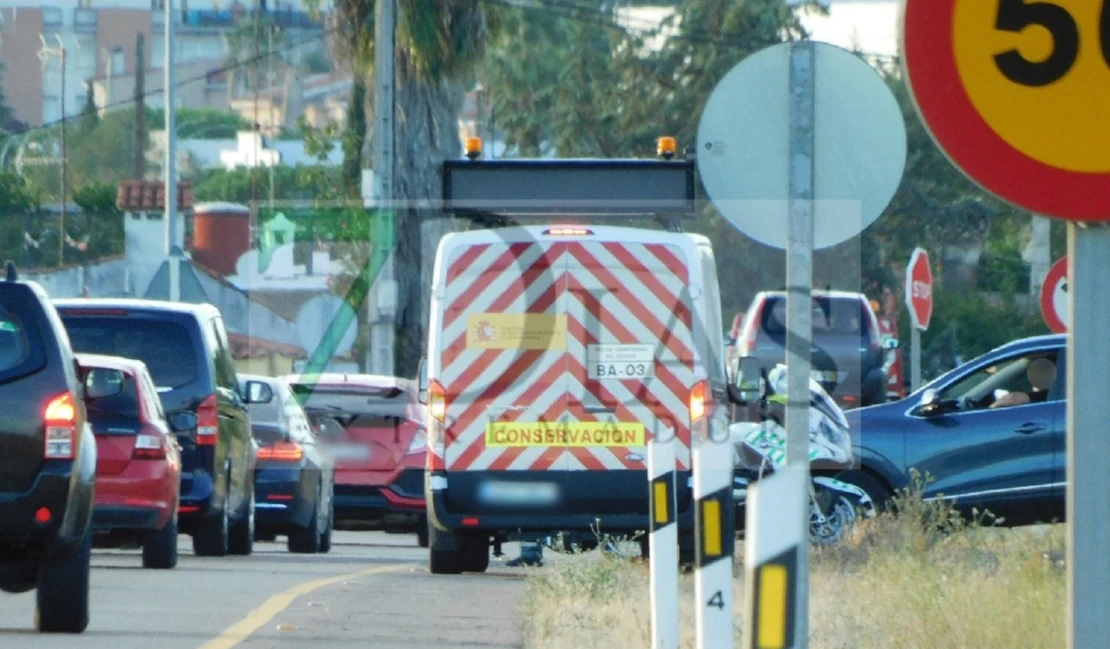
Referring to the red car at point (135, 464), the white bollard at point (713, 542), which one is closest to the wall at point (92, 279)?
the red car at point (135, 464)

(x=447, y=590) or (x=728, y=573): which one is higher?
(x=728, y=573)

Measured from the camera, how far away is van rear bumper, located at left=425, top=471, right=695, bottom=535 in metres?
13.7

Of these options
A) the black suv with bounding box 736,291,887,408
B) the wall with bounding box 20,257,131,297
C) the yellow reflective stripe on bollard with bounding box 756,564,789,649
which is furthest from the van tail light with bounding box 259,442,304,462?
the wall with bounding box 20,257,131,297

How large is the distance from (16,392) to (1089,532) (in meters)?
6.77

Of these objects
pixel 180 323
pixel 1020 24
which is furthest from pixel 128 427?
pixel 1020 24

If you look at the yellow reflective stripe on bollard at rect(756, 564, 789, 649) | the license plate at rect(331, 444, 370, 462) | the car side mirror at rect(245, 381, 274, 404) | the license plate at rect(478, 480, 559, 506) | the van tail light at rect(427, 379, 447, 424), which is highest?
the yellow reflective stripe on bollard at rect(756, 564, 789, 649)

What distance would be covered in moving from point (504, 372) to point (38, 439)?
430 centimetres

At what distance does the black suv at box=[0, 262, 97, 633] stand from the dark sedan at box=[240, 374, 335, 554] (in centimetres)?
783

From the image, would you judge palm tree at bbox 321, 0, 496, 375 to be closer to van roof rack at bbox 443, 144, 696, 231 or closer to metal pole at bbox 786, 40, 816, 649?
van roof rack at bbox 443, 144, 696, 231

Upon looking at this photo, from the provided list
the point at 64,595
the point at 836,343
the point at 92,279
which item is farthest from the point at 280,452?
→ the point at 92,279

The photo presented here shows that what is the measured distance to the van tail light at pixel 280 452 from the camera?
1823 cm

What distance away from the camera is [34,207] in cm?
6819

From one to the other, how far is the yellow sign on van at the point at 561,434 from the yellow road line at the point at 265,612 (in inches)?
54.4

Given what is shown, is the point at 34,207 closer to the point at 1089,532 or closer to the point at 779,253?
the point at 779,253
